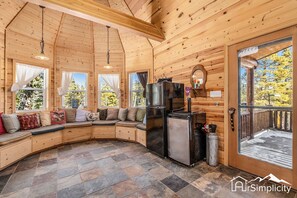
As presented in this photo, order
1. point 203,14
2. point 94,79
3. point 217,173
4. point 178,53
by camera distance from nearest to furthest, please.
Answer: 1. point 217,173
2. point 203,14
3. point 178,53
4. point 94,79

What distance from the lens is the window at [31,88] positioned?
3.86 m

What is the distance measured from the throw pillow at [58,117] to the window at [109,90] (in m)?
1.32

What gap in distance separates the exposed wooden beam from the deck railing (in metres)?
2.81

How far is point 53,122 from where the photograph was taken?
400 centimetres

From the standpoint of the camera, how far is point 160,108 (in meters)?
3.08

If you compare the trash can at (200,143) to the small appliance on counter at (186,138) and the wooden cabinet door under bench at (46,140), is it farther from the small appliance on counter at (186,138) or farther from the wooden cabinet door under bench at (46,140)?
the wooden cabinet door under bench at (46,140)

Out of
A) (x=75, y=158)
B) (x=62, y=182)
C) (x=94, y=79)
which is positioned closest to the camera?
(x=62, y=182)

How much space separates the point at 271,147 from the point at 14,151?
4623mm

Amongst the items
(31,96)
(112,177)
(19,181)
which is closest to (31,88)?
(31,96)

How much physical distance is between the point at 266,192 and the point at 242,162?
525 millimetres

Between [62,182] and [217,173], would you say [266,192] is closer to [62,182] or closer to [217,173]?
[217,173]

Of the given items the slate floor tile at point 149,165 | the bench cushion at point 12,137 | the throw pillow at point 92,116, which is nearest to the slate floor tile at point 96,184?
the slate floor tile at point 149,165

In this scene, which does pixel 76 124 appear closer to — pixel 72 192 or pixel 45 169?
pixel 45 169

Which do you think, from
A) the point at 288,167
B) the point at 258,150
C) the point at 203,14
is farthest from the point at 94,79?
the point at 288,167
